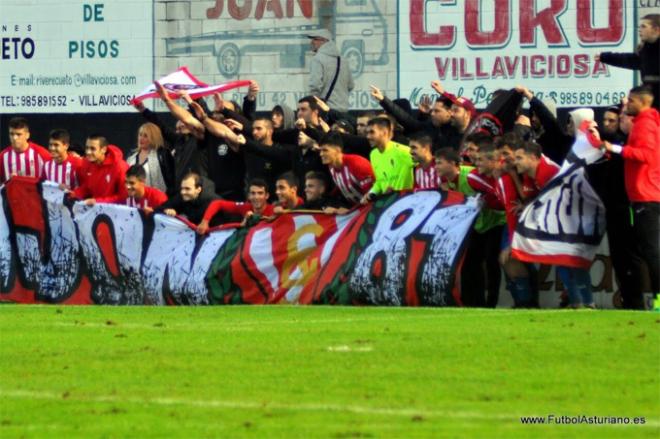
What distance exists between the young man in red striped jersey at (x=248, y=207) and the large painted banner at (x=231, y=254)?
19 cm

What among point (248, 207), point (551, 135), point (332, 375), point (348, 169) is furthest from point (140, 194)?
point (332, 375)

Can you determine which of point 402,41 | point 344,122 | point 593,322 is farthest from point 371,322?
point 402,41

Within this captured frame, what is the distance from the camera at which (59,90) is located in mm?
25594

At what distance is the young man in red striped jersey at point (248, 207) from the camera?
60.1 ft

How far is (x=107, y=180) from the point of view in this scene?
64.7 ft

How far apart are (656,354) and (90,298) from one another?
28.8 ft

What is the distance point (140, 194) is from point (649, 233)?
20.3ft

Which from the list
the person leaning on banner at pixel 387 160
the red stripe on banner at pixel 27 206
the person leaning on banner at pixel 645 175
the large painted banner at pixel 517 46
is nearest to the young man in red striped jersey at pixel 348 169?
the person leaning on banner at pixel 387 160

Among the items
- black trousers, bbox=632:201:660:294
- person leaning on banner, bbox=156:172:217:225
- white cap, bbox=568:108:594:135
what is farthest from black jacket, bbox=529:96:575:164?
person leaning on banner, bbox=156:172:217:225

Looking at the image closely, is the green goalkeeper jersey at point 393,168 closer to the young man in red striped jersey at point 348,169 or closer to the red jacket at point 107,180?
the young man in red striped jersey at point 348,169

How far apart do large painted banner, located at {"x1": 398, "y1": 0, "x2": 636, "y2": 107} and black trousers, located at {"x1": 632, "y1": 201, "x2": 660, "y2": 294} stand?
275 inches

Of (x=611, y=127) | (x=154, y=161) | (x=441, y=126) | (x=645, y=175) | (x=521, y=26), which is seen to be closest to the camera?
(x=645, y=175)

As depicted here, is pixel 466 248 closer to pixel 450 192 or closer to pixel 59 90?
pixel 450 192

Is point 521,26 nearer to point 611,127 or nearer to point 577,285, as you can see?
point 611,127
